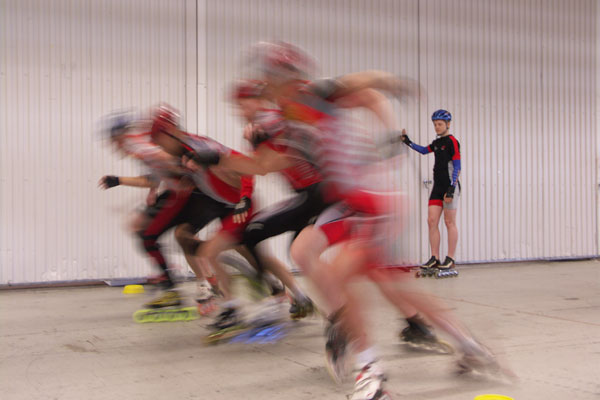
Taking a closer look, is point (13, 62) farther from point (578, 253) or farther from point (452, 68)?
point (578, 253)

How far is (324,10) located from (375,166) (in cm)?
562

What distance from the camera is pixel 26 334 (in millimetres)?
4148

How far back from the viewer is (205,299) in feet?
16.0

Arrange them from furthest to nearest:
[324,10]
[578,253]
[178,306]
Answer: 1. [578,253]
2. [324,10]
3. [178,306]

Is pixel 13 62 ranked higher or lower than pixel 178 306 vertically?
higher

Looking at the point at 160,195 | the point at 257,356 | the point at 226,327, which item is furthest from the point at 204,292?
the point at 257,356

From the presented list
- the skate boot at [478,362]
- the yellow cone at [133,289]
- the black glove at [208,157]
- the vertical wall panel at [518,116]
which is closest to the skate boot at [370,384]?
the skate boot at [478,362]

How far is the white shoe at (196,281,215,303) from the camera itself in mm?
4879

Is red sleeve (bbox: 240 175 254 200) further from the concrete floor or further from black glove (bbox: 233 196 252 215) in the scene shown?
the concrete floor

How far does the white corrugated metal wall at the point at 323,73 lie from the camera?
6.67 m

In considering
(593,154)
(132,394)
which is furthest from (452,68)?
(132,394)

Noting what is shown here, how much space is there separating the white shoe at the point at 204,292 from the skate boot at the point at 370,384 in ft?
8.67

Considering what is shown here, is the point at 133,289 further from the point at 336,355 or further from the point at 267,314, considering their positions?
the point at 336,355

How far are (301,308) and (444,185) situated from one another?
3.71m
